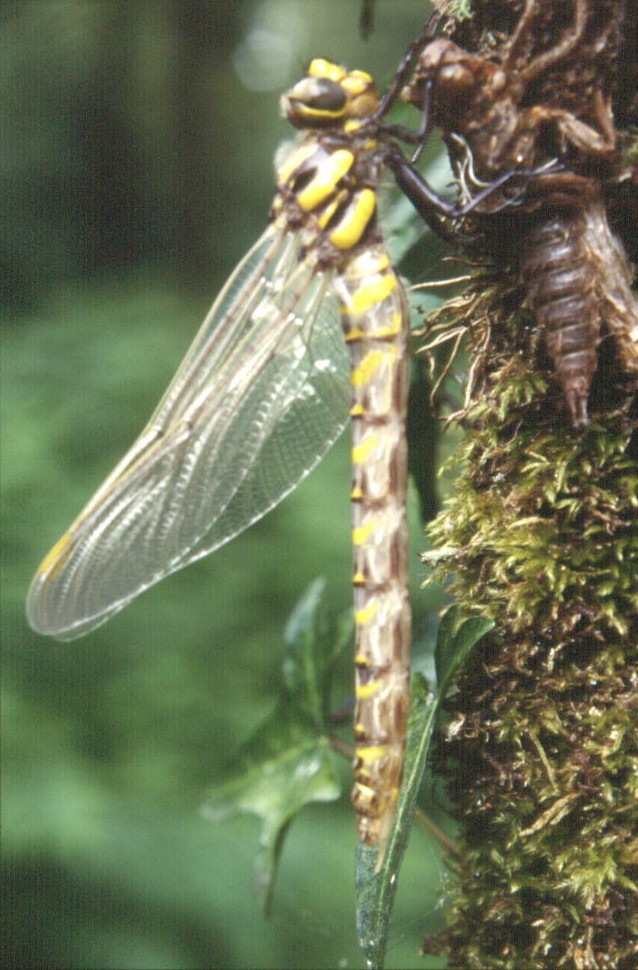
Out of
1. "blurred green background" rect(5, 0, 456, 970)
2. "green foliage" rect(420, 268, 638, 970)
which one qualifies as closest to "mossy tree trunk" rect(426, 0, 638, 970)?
"green foliage" rect(420, 268, 638, 970)

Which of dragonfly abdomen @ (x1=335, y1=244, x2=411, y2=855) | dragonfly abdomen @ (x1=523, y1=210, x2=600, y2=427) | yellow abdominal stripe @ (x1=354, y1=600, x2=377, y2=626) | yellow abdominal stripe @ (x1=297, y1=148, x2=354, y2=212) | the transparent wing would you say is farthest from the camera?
the transparent wing

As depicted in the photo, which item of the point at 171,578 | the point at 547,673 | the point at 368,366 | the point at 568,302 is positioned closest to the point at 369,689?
the point at 547,673

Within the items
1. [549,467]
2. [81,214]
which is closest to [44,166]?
[81,214]

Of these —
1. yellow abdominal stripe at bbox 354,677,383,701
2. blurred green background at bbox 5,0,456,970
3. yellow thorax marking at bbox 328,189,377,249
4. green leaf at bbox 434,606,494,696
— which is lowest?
blurred green background at bbox 5,0,456,970

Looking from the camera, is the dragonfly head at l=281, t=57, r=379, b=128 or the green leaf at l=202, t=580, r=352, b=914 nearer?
the dragonfly head at l=281, t=57, r=379, b=128

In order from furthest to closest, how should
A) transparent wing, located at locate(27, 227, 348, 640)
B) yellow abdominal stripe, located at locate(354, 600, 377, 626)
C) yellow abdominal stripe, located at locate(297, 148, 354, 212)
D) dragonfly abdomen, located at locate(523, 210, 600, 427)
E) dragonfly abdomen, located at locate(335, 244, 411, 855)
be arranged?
transparent wing, located at locate(27, 227, 348, 640)
yellow abdominal stripe, located at locate(297, 148, 354, 212)
yellow abdominal stripe, located at locate(354, 600, 377, 626)
dragonfly abdomen, located at locate(335, 244, 411, 855)
dragonfly abdomen, located at locate(523, 210, 600, 427)

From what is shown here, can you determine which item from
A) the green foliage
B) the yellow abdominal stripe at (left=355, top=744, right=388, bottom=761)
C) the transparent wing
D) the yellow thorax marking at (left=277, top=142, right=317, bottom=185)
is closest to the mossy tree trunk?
the green foliage

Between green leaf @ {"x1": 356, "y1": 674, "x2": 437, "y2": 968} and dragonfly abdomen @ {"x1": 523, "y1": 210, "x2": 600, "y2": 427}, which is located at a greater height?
dragonfly abdomen @ {"x1": 523, "y1": 210, "x2": 600, "y2": 427}

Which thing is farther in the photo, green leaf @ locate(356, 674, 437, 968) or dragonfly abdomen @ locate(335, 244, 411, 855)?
dragonfly abdomen @ locate(335, 244, 411, 855)

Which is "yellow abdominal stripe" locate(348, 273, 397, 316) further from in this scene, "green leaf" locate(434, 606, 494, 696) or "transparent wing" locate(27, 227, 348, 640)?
"green leaf" locate(434, 606, 494, 696)

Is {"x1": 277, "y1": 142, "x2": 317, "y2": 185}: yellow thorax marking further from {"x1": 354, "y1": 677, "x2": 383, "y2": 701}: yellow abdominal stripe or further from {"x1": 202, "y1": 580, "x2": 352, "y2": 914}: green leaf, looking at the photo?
{"x1": 354, "y1": 677, "x2": 383, "y2": 701}: yellow abdominal stripe
